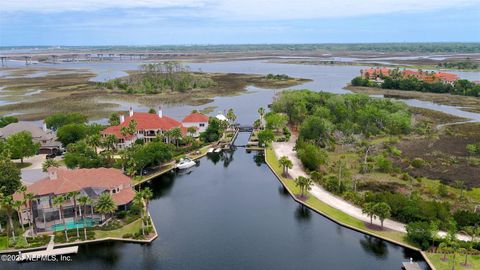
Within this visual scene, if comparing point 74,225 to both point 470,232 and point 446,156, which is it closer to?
point 470,232

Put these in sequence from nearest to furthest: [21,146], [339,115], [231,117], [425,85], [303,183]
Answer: [303,183]
[21,146]
[339,115]
[231,117]
[425,85]

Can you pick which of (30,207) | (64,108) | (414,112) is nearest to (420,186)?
(30,207)

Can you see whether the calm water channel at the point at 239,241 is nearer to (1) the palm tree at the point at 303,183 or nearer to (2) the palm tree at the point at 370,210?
(1) the palm tree at the point at 303,183

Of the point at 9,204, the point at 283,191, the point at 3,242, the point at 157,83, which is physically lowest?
the point at 283,191

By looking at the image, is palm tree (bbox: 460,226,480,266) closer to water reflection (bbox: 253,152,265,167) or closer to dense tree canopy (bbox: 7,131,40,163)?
water reflection (bbox: 253,152,265,167)

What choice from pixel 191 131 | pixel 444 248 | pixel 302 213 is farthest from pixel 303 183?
pixel 191 131

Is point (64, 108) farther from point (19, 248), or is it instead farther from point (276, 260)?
point (276, 260)
